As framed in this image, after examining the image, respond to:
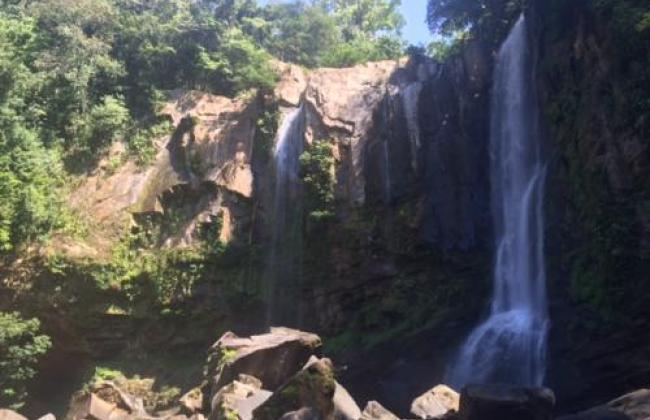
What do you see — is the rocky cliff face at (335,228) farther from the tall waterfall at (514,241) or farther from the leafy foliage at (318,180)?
the tall waterfall at (514,241)

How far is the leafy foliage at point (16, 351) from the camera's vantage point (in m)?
20.1

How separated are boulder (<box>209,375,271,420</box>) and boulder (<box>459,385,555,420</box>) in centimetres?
495

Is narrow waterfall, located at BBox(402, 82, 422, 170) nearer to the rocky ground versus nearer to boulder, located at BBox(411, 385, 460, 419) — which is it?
the rocky ground

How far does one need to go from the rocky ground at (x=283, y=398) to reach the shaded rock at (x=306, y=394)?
2 centimetres

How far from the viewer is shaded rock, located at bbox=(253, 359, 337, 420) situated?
1338 cm

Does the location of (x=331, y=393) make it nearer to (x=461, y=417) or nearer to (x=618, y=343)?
(x=461, y=417)

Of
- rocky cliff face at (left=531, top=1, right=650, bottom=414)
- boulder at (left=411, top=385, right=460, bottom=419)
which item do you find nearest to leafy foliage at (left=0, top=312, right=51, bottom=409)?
boulder at (left=411, top=385, right=460, bottom=419)

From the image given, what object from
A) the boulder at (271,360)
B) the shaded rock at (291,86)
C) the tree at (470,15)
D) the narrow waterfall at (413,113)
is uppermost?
the tree at (470,15)

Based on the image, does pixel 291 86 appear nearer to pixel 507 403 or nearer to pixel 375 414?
pixel 375 414

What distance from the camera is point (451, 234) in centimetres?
2078

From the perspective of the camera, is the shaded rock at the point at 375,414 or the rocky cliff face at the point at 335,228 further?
the rocky cliff face at the point at 335,228

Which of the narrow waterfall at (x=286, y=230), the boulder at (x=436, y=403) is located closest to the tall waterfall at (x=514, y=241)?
the boulder at (x=436, y=403)

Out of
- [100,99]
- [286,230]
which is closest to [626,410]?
[286,230]

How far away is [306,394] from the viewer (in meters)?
13.4
